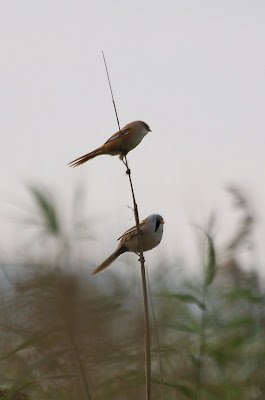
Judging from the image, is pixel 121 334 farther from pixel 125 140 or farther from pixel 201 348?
pixel 125 140

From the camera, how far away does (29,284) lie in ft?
4.99

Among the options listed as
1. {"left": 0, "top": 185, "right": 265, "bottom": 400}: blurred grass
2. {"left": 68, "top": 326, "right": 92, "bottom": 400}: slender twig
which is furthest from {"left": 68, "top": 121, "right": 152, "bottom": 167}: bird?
{"left": 68, "top": 326, "right": 92, "bottom": 400}: slender twig

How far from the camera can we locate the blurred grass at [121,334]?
1.47m

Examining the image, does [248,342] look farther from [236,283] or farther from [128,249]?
[128,249]

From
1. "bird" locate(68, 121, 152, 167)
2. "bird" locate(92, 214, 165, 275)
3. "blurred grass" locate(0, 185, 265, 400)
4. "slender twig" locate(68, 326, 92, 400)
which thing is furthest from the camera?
"bird" locate(68, 121, 152, 167)

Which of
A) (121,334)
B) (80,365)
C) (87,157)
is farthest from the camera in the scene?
(87,157)

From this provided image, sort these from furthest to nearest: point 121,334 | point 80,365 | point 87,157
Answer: point 87,157 < point 121,334 < point 80,365

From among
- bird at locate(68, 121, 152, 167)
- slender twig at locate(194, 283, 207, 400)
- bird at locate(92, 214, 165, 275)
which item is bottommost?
slender twig at locate(194, 283, 207, 400)

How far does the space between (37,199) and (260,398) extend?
0.86 metres

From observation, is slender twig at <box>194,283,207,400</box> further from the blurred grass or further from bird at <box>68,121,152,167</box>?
bird at <box>68,121,152,167</box>

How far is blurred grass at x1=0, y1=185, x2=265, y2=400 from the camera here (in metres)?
1.47

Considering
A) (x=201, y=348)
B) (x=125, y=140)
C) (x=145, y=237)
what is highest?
(x=125, y=140)

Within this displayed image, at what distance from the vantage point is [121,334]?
5.48 ft

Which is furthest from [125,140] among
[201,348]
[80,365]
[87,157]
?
[80,365]
